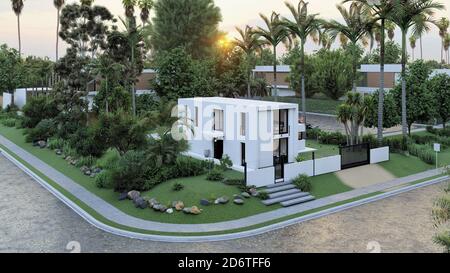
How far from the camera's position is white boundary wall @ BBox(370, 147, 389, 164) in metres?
32.7

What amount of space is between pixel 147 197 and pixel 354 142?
1775 cm

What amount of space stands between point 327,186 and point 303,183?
191 cm

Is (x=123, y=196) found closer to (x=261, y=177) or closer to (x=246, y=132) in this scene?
(x=261, y=177)

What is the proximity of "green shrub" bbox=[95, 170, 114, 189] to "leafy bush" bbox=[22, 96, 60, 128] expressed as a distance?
66.7ft

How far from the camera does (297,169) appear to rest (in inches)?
1099

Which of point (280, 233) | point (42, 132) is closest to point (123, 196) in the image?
point (280, 233)

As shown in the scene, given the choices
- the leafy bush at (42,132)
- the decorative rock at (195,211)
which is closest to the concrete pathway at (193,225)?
the decorative rock at (195,211)

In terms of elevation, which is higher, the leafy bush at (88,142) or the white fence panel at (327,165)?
the leafy bush at (88,142)

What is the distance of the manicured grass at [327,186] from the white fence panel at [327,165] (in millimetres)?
337

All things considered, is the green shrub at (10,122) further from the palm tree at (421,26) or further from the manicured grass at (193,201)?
the palm tree at (421,26)

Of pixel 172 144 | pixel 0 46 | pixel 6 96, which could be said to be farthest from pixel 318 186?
pixel 0 46

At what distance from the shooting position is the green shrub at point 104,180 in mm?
25875

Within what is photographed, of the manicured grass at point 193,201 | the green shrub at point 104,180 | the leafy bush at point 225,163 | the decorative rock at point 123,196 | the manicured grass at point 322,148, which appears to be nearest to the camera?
the manicured grass at point 193,201
